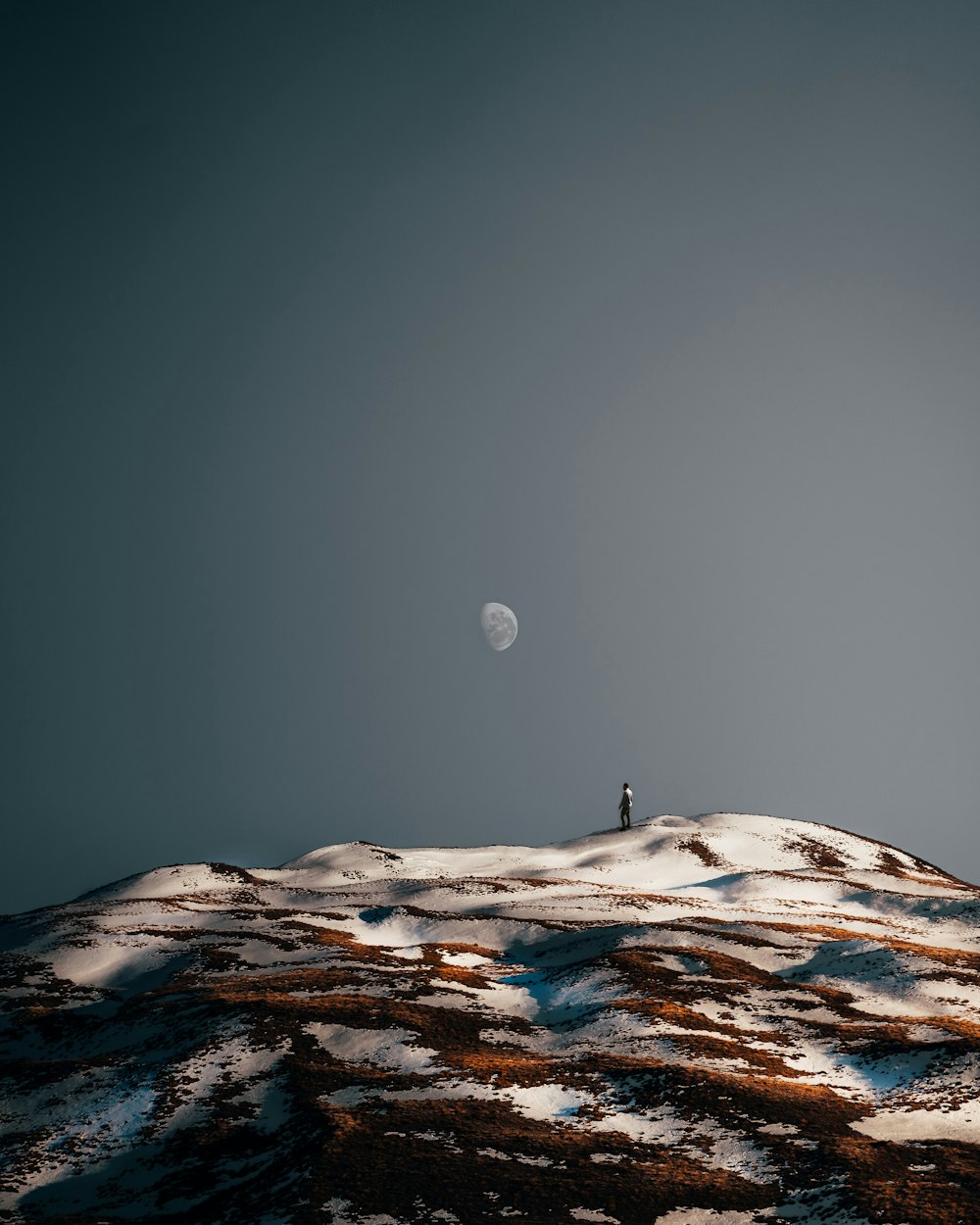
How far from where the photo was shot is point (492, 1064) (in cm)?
2997

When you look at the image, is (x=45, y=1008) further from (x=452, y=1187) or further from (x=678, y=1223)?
(x=678, y=1223)

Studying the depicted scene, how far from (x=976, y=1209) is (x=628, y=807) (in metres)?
71.1

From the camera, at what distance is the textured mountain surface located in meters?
22.4

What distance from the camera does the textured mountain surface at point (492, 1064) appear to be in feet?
73.6

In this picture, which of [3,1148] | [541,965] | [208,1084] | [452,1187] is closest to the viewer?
[452,1187]

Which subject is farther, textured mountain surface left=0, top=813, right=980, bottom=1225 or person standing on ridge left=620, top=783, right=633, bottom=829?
person standing on ridge left=620, top=783, right=633, bottom=829

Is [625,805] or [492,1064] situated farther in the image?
[625,805]

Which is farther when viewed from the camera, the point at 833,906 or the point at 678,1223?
the point at 833,906

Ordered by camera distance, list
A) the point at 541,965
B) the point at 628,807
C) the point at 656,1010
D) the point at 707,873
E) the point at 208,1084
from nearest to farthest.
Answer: the point at 208,1084 < the point at 656,1010 < the point at 541,965 < the point at 707,873 < the point at 628,807

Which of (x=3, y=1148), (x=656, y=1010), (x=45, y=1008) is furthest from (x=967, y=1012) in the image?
(x=45, y=1008)

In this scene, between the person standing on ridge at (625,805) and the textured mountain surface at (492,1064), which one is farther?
the person standing on ridge at (625,805)

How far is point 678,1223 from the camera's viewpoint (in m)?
20.9

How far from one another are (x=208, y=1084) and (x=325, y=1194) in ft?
29.9

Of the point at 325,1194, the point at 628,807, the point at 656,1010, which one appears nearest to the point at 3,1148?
the point at 325,1194
